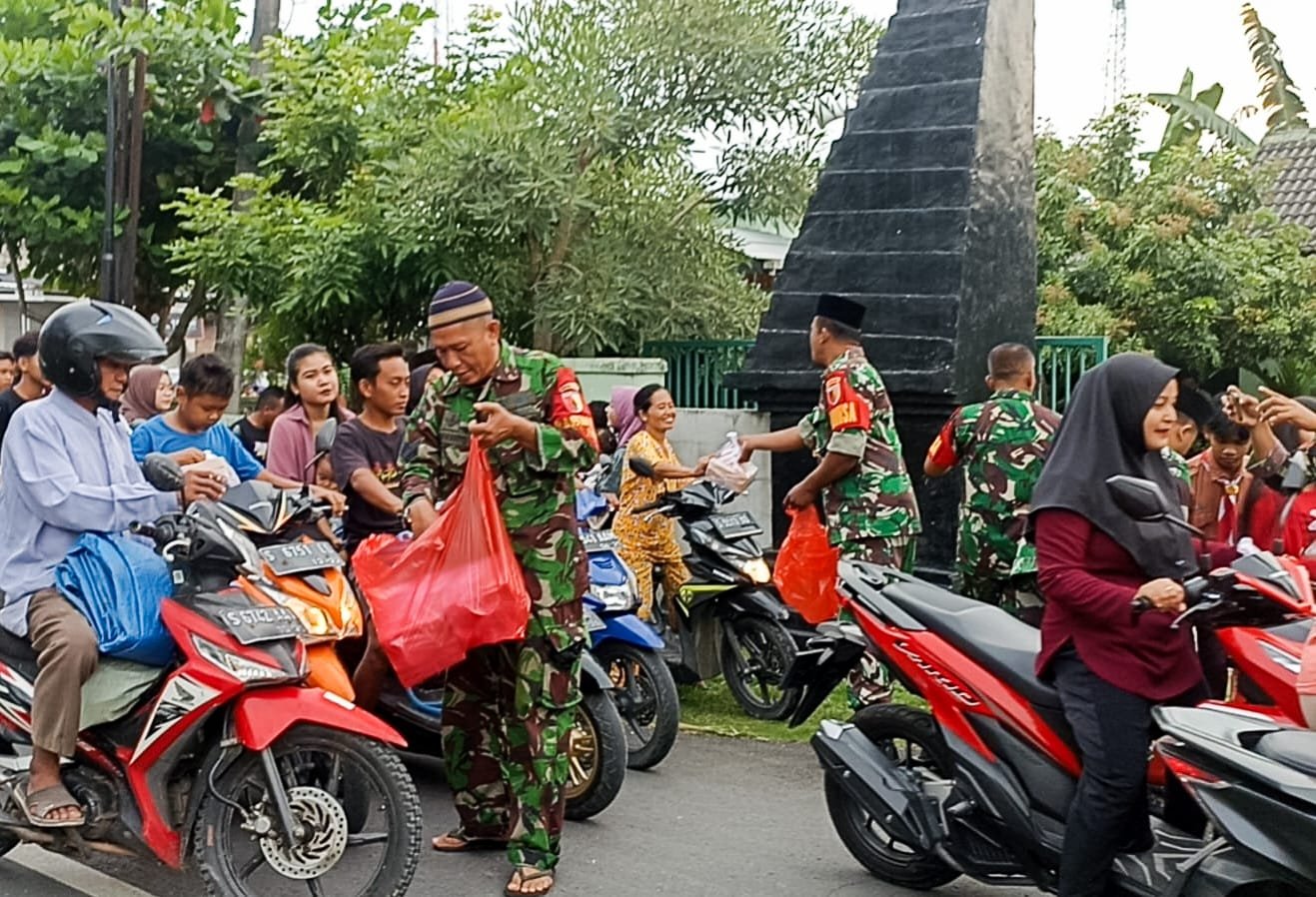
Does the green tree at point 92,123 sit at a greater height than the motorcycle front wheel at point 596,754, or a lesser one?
greater

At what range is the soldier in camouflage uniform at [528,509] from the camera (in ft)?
15.4

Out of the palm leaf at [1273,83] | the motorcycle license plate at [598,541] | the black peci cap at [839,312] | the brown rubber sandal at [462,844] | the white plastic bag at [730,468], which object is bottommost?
the brown rubber sandal at [462,844]

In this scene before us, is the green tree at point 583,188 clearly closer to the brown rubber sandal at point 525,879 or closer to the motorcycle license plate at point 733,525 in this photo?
the motorcycle license plate at point 733,525

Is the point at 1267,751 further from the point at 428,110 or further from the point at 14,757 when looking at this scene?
the point at 428,110

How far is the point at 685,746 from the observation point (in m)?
6.81

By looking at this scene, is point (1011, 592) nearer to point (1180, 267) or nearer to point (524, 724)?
point (524, 724)

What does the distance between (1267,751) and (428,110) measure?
36.3 ft

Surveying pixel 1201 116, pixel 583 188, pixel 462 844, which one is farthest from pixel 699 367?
pixel 1201 116

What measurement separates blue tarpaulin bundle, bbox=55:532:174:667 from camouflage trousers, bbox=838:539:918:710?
8.28 feet

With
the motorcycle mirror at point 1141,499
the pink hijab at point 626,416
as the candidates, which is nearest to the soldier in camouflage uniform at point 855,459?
the pink hijab at point 626,416

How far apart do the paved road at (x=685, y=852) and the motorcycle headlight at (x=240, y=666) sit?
100cm

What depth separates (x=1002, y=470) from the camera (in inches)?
242

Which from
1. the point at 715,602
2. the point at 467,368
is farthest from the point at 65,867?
the point at 715,602

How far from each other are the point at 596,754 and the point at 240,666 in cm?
165
